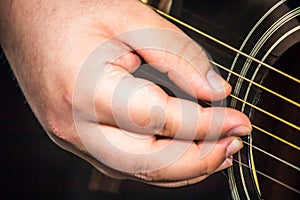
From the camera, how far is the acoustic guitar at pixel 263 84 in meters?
0.86

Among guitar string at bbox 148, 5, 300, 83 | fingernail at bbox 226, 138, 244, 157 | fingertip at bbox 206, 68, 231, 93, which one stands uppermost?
guitar string at bbox 148, 5, 300, 83

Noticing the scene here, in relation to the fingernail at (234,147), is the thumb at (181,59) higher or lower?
higher

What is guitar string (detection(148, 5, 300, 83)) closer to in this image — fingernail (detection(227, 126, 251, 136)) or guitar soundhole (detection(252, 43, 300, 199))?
guitar soundhole (detection(252, 43, 300, 199))

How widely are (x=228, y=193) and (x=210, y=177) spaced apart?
1.6 inches

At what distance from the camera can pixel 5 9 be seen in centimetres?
100

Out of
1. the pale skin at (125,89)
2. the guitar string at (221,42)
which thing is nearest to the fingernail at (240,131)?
the pale skin at (125,89)

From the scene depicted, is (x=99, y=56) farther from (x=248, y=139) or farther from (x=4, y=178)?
(x=4, y=178)

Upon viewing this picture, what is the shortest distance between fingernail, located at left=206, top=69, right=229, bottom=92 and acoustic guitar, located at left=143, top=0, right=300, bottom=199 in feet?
0.16

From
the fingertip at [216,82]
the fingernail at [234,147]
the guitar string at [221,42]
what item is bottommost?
the fingernail at [234,147]

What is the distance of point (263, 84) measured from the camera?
88 centimetres

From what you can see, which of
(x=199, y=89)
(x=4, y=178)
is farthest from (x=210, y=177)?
(x=4, y=178)

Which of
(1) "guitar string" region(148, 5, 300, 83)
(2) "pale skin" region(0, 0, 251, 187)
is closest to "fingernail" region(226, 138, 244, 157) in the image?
(2) "pale skin" region(0, 0, 251, 187)

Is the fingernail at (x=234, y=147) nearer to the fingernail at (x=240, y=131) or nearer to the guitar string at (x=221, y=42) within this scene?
the fingernail at (x=240, y=131)

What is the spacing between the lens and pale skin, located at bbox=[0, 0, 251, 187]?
2.62 feet
